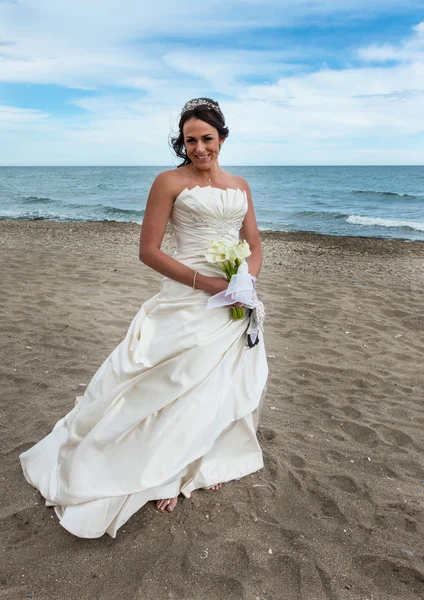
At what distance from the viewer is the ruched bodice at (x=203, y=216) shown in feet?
9.80

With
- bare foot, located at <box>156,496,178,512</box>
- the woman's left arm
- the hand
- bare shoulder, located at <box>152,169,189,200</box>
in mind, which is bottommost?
bare foot, located at <box>156,496,178,512</box>

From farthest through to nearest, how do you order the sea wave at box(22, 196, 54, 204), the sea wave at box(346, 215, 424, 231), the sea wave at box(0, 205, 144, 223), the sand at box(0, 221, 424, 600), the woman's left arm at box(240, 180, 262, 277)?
the sea wave at box(22, 196, 54, 204) → the sea wave at box(0, 205, 144, 223) → the sea wave at box(346, 215, 424, 231) → the woman's left arm at box(240, 180, 262, 277) → the sand at box(0, 221, 424, 600)

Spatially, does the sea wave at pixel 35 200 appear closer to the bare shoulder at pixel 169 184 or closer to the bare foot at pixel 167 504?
the bare shoulder at pixel 169 184

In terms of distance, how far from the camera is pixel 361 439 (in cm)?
394

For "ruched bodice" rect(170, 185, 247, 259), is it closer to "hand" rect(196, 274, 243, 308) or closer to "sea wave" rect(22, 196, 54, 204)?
"hand" rect(196, 274, 243, 308)

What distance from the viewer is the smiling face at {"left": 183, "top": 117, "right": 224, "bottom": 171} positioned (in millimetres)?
2994

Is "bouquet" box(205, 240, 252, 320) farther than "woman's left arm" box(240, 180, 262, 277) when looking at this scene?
No

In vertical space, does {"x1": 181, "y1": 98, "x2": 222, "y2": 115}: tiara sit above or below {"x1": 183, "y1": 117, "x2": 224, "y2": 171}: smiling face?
above

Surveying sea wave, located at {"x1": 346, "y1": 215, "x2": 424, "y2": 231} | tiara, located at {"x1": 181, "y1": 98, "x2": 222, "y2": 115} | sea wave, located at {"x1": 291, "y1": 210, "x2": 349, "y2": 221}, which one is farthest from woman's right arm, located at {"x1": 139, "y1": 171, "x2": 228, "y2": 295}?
sea wave, located at {"x1": 291, "y1": 210, "x2": 349, "y2": 221}

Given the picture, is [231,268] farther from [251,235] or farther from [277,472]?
[277,472]

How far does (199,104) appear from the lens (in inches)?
119

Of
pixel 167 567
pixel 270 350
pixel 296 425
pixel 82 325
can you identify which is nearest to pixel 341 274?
pixel 270 350

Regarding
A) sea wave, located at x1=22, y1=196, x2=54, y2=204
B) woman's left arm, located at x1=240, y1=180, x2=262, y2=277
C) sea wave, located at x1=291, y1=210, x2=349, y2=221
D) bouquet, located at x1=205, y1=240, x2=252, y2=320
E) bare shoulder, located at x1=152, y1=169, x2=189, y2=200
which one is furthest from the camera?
sea wave, located at x1=22, y1=196, x2=54, y2=204

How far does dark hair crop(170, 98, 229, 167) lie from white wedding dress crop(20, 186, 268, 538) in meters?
0.37
